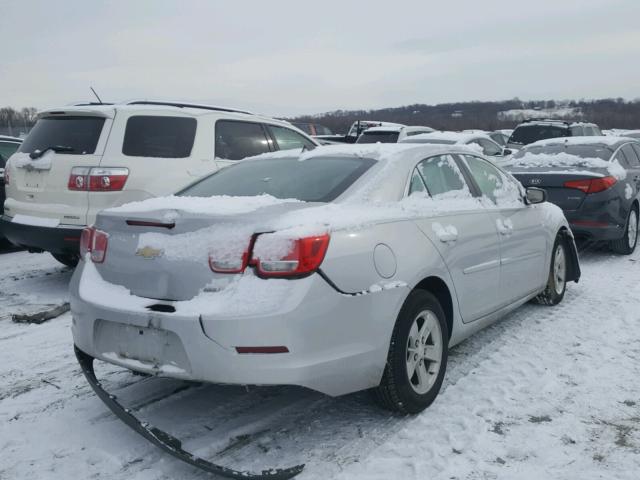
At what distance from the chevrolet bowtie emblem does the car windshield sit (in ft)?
21.9

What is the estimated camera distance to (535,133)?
15.1 metres

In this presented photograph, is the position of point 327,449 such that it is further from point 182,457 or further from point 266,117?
point 266,117

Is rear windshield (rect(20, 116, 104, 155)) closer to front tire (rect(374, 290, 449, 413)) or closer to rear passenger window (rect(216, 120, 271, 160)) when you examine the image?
rear passenger window (rect(216, 120, 271, 160))

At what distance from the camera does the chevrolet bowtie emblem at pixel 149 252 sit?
289 cm

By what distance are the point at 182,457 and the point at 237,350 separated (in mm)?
524

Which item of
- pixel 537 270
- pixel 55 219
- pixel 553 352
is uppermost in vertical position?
pixel 55 219

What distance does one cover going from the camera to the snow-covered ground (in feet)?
9.23

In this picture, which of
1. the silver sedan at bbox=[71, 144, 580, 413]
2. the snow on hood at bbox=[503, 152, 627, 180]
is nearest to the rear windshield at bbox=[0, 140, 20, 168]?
the silver sedan at bbox=[71, 144, 580, 413]

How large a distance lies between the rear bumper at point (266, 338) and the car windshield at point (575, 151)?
19.9 ft

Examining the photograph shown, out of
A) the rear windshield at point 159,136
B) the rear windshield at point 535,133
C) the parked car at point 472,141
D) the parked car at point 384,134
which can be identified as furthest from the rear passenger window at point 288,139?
the rear windshield at point 535,133

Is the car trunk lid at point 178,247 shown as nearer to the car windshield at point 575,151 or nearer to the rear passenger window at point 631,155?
the car windshield at point 575,151

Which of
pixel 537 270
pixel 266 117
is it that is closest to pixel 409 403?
pixel 537 270

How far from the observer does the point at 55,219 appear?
18.2 feet

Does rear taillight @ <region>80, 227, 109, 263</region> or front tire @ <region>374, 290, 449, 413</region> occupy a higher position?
rear taillight @ <region>80, 227, 109, 263</region>
